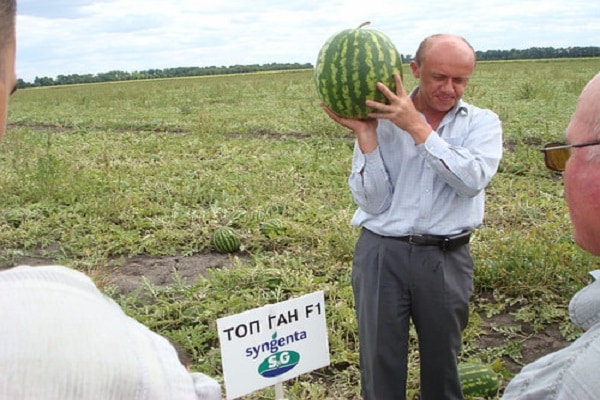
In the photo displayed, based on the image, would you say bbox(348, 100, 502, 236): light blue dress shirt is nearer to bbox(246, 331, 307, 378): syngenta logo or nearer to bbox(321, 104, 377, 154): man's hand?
bbox(321, 104, 377, 154): man's hand

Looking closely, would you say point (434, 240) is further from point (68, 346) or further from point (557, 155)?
point (68, 346)

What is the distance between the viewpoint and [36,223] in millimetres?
6094

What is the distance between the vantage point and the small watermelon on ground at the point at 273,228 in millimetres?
5605

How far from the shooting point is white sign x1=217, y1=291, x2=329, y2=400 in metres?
2.30

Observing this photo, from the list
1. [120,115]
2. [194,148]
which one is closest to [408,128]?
[194,148]

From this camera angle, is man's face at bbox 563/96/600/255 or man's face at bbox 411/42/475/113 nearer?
man's face at bbox 563/96/600/255

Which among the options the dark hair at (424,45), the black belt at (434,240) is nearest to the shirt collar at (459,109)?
the dark hair at (424,45)

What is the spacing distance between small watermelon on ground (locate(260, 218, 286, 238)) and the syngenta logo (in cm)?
309

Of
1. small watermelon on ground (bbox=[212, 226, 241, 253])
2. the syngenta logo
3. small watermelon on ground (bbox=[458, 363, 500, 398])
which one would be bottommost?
small watermelon on ground (bbox=[458, 363, 500, 398])

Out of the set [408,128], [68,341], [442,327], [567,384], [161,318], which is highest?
[408,128]

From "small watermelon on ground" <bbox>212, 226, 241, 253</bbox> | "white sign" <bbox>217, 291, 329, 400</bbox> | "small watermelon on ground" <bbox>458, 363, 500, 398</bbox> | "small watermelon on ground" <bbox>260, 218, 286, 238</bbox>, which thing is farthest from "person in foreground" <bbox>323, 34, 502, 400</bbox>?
"small watermelon on ground" <bbox>260, 218, 286, 238</bbox>

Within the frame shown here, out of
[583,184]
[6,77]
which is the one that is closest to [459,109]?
[583,184]

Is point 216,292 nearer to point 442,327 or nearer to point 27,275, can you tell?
point 442,327

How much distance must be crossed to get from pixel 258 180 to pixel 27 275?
22.5 feet
